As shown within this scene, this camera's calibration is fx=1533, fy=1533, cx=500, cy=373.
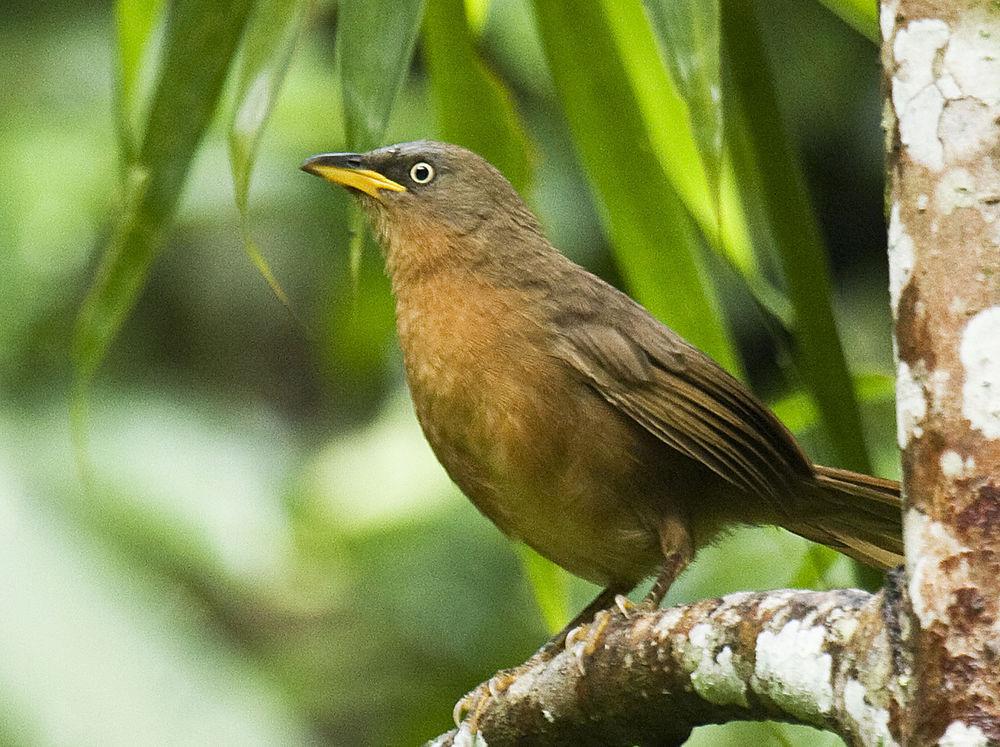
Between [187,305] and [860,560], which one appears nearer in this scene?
[860,560]

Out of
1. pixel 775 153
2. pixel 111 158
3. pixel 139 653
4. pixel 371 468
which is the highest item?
pixel 775 153

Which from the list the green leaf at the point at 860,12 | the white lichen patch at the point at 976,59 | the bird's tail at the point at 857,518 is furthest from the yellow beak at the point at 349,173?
the white lichen patch at the point at 976,59

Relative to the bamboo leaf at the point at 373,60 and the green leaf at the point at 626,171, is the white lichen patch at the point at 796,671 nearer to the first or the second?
Result: the bamboo leaf at the point at 373,60

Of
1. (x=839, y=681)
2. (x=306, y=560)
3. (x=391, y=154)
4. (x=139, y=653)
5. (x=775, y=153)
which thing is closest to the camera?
(x=839, y=681)

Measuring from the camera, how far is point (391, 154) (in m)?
4.27

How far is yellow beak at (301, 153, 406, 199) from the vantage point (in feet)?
13.4

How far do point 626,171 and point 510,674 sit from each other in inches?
46.1

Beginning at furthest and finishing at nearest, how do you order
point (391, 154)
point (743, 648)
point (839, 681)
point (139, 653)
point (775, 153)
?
point (139, 653), point (391, 154), point (775, 153), point (743, 648), point (839, 681)

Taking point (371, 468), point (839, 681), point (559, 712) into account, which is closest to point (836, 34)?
point (371, 468)

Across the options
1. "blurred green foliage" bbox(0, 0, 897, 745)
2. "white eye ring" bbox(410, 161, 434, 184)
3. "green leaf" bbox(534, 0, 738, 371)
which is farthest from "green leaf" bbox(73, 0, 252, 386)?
"white eye ring" bbox(410, 161, 434, 184)

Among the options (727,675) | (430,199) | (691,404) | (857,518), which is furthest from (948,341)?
(430,199)

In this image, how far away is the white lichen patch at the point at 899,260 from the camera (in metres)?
2.14

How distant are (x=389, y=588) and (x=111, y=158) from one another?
2080mm

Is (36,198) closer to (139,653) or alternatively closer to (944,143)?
(139,653)
